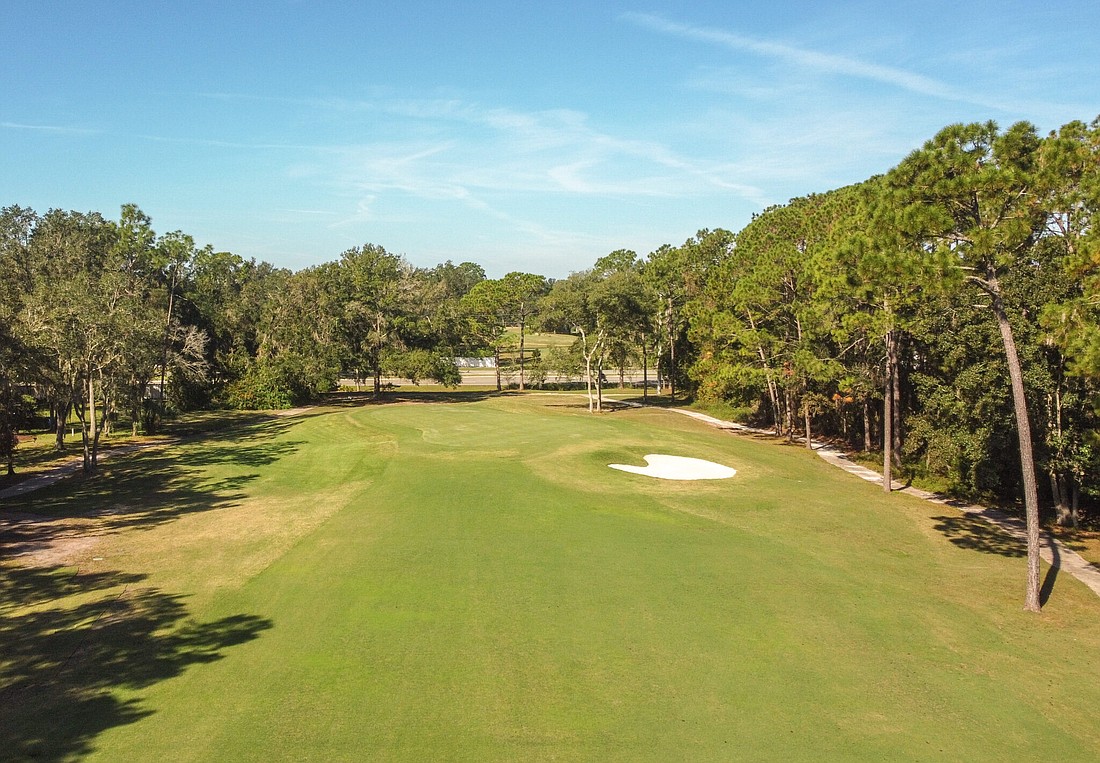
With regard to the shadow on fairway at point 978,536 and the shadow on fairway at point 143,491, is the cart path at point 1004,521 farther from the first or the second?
the shadow on fairway at point 143,491

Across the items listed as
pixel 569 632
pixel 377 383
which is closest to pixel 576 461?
pixel 569 632

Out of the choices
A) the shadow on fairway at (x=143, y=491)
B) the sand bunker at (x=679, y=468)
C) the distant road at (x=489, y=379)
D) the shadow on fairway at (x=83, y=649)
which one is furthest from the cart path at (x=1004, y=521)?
the distant road at (x=489, y=379)

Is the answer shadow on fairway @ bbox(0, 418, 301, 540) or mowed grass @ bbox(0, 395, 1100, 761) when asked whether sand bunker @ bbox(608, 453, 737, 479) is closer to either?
mowed grass @ bbox(0, 395, 1100, 761)

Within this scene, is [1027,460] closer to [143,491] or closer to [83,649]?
[83,649]

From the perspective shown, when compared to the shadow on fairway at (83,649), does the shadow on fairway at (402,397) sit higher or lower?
higher

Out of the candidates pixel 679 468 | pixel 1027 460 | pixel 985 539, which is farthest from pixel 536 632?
pixel 679 468

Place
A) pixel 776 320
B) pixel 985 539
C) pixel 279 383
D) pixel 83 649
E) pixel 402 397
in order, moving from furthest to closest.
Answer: pixel 402 397 → pixel 279 383 → pixel 776 320 → pixel 985 539 → pixel 83 649
